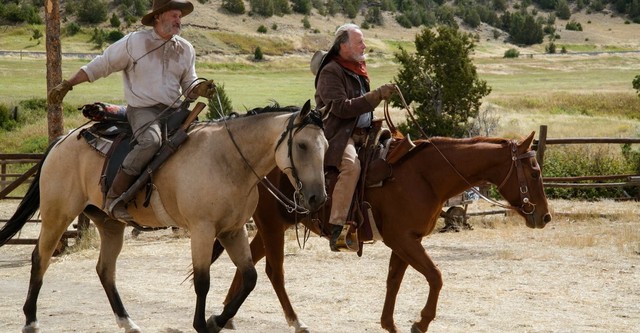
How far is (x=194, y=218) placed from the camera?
24.2ft

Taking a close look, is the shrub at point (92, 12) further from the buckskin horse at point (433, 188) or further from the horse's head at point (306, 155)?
the horse's head at point (306, 155)

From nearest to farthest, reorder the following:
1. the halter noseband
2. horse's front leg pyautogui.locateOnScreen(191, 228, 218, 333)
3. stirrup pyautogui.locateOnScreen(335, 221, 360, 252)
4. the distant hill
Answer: horse's front leg pyautogui.locateOnScreen(191, 228, 218, 333)
the halter noseband
stirrup pyautogui.locateOnScreen(335, 221, 360, 252)
the distant hill

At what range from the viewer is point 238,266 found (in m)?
7.66

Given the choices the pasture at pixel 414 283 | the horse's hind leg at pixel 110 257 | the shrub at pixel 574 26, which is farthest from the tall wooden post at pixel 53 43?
the shrub at pixel 574 26

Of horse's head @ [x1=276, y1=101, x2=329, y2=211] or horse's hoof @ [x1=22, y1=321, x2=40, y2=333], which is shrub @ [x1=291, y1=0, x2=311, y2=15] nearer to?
horse's hoof @ [x1=22, y1=321, x2=40, y2=333]

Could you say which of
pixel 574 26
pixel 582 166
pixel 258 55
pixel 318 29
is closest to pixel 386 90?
pixel 582 166

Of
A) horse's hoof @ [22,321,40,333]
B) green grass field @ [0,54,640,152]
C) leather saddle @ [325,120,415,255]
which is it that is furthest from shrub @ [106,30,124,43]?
leather saddle @ [325,120,415,255]

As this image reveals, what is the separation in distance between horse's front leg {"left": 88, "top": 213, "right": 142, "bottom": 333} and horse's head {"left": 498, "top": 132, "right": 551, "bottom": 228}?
10.8 feet

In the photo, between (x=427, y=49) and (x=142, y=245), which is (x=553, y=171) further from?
(x=427, y=49)

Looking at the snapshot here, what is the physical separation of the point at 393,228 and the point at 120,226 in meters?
2.45

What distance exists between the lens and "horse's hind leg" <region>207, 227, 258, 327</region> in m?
7.56

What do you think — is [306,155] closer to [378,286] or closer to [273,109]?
[273,109]

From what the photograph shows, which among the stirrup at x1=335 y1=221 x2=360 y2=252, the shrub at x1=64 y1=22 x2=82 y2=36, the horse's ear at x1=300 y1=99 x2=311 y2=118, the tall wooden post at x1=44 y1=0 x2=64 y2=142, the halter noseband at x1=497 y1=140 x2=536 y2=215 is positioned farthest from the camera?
the shrub at x1=64 y1=22 x2=82 y2=36

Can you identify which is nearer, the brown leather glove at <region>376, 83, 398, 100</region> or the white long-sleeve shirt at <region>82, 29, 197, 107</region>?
the brown leather glove at <region>376, 83, 398, 100</region>
